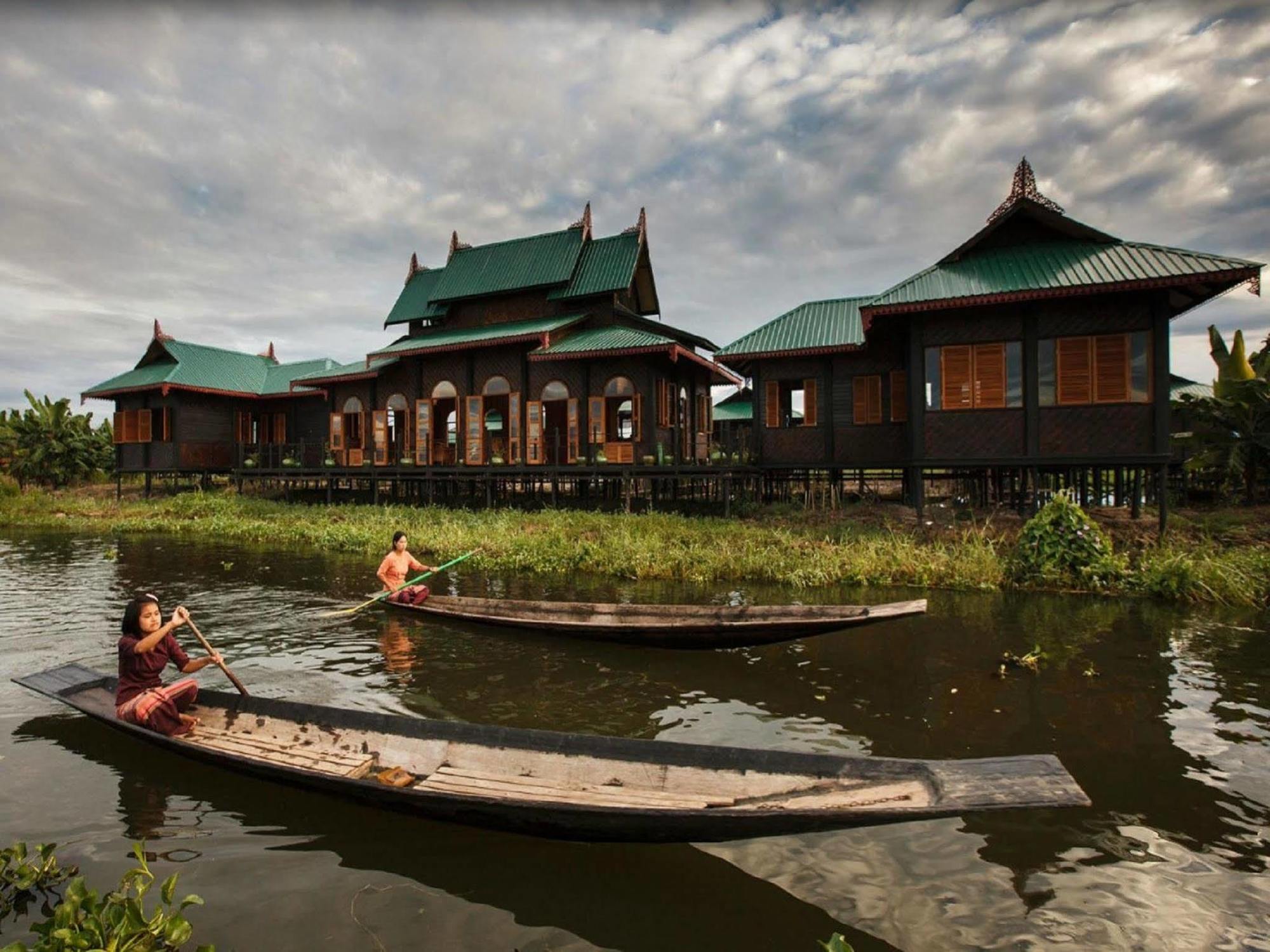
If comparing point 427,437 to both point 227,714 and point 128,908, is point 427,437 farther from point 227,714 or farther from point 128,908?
point 128,908

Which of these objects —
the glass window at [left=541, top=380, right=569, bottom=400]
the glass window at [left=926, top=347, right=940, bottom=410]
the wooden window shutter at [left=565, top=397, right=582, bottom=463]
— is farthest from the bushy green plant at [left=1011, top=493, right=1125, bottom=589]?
the glass window at [left=541, top=380, right=569, bottom=400]

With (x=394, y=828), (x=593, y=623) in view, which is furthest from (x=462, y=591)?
(x=394, y=828)

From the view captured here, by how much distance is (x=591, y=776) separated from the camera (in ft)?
15.4

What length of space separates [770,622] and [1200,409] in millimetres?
19235

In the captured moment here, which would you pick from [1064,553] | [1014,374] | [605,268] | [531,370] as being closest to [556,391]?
[531,370]

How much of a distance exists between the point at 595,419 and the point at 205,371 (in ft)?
65.5

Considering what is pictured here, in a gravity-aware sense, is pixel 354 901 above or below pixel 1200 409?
below

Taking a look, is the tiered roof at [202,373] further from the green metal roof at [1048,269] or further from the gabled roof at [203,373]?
the green metal roof at [1048,269]

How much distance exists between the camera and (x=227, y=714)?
6062mm

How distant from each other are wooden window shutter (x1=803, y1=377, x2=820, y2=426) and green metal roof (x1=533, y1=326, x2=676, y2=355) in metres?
3.99

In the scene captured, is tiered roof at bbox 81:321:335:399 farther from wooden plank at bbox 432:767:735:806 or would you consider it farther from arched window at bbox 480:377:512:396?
wooden plank at bbox 432:767:735:806

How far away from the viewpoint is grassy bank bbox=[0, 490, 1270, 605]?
1200 centimetres

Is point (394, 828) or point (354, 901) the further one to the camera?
point (394, 828)

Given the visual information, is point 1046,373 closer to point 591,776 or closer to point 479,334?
point 591,776
